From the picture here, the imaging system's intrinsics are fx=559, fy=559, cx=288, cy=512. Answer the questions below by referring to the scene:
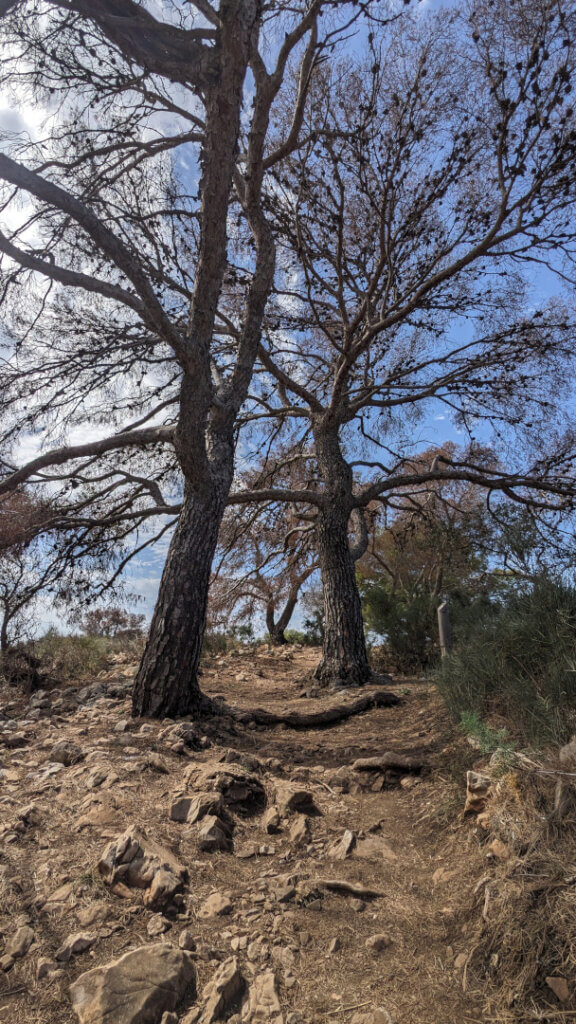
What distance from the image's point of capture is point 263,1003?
6.16 ft

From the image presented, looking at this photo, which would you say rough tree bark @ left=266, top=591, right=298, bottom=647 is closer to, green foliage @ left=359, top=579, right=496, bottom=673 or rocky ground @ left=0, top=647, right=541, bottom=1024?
green foliage @ left=359, top=579, right=496, bottom=673

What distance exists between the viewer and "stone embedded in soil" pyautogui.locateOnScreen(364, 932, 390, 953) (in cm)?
215

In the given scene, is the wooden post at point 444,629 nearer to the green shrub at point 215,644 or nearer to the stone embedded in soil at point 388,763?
the stone embedded in soil at point 388,763

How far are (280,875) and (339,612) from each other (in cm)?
555

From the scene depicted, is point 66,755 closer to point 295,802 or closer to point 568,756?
point 295,802

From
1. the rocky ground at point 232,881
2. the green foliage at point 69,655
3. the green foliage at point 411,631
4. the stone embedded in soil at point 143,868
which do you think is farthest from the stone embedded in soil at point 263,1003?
the green foliage at point 411,631

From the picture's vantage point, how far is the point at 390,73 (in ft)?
18.7

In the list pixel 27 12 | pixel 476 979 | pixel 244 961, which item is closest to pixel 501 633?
pixel 476 979

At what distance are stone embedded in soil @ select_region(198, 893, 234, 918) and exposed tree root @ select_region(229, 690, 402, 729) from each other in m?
3.17

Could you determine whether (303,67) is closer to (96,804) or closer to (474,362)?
(474,362)

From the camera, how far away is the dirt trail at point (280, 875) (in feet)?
6.44

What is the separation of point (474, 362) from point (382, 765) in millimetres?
6292

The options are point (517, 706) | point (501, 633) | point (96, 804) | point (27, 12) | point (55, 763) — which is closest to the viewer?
point (96, 804)

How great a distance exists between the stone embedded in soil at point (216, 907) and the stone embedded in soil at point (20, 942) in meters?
0.65
